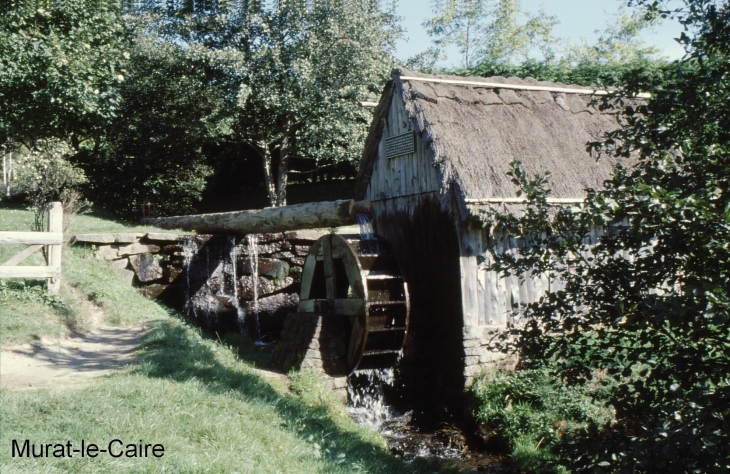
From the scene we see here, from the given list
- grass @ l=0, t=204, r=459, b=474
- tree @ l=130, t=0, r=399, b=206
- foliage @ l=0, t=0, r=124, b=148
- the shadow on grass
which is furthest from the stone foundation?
tree @ l=130, t=0, r=399, b=206

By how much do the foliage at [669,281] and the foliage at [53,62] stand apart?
39.1ft

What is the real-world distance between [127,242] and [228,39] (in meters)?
8.44

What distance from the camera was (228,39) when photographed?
17.0 meters

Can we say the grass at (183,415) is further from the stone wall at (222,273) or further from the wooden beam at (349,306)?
the stone wall at (222,273)

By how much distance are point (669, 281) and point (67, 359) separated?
572 centimetres

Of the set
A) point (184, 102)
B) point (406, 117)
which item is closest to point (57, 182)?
point (184, 102)

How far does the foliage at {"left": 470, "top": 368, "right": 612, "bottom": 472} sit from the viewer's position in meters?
6.73

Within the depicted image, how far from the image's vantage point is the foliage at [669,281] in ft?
8.61

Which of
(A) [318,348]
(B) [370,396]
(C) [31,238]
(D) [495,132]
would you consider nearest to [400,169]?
(D) [495,132]

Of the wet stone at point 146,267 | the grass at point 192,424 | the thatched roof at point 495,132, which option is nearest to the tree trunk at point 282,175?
the wet stone at point 146,267

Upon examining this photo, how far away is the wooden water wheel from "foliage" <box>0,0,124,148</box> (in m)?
7.56

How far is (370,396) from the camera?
342 inches

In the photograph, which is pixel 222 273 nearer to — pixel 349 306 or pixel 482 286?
pixel 349 306

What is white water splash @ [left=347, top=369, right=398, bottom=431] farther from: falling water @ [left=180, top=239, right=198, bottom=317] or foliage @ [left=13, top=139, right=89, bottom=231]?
foliage @ [left=13, top=139, right=89, bottom=231]
